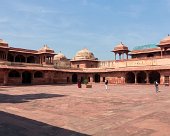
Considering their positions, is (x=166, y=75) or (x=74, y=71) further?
(x=74, y=71)

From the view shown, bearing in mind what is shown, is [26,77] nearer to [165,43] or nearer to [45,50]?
[45,50]

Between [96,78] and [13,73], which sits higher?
[13,73]

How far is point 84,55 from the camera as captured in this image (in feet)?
174

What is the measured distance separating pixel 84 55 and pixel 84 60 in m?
1.62

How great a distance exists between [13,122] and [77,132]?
2.53 metres

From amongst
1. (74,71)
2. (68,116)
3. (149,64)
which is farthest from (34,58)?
(68,116)

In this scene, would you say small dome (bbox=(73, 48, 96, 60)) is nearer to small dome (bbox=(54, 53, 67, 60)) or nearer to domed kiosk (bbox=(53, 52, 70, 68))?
domed kiosk (bbox=(53, 52, 70, 68))

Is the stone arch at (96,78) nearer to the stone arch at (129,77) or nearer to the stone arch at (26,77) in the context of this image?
the stone arch at (129,77)

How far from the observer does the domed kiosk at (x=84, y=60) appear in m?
52.2

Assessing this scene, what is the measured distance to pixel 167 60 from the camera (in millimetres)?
36719

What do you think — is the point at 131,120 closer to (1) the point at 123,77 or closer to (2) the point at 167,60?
(2) the point at 167,60

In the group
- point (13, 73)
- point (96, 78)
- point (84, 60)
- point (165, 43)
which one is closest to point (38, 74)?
point (13, 73)

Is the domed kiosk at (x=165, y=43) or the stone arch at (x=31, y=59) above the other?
the domed kiosk at (x=165, y=43)

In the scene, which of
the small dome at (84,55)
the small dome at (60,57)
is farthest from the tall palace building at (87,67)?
the small dome at (60,57)
